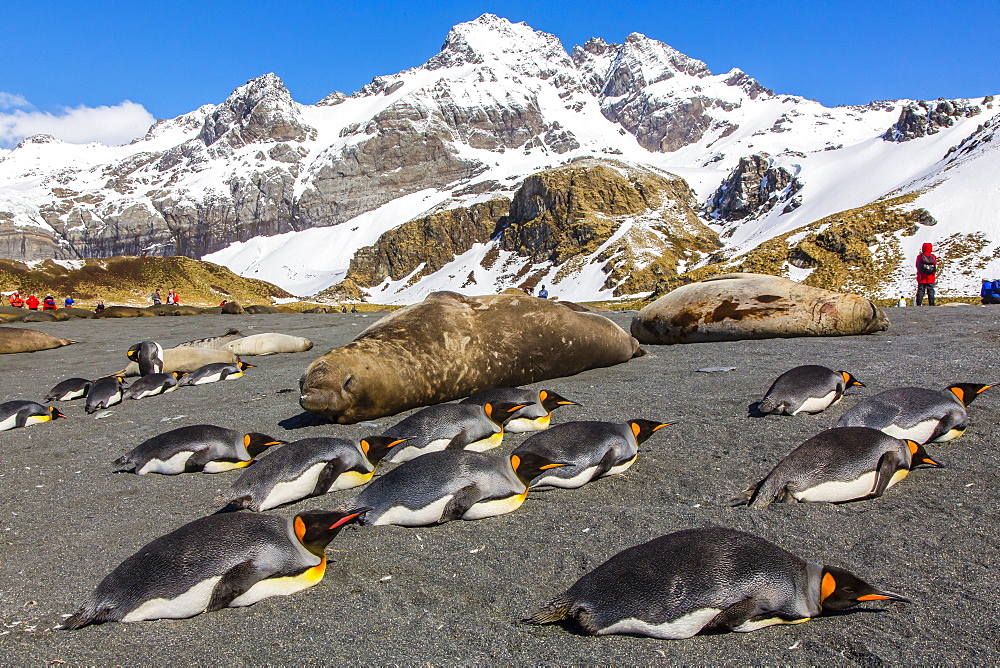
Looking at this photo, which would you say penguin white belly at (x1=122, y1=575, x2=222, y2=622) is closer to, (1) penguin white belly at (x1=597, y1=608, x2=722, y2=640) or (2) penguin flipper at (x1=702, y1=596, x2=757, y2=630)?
(1) penguin white belly at (x1=597, y1=608, x2=722, y2=640)

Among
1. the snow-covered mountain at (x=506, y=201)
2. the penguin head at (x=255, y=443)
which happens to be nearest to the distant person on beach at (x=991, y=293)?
the snow-covered mountain at (x=506, y=201)

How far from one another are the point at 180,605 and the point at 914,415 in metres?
4.25

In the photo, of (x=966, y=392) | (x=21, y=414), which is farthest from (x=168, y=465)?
(x=966, y=392)

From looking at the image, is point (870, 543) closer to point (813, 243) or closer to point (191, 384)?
point (191, 384)

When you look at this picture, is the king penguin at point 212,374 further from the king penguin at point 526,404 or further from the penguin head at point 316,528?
the penguin head at point 316,528

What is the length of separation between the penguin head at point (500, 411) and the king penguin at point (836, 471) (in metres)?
1.98

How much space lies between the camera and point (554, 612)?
233cm

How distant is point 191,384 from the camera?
8664mm

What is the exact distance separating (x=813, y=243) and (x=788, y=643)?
104 ft

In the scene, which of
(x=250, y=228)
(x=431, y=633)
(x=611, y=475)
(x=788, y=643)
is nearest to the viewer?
(x=788, y=643)

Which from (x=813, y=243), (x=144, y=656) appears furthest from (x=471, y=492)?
(x=813, y=243)

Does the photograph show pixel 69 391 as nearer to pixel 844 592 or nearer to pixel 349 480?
pixel 349 480

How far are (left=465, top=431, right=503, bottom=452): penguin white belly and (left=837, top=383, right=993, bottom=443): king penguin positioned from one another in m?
2.41

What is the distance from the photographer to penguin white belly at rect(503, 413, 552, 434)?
5.06m
